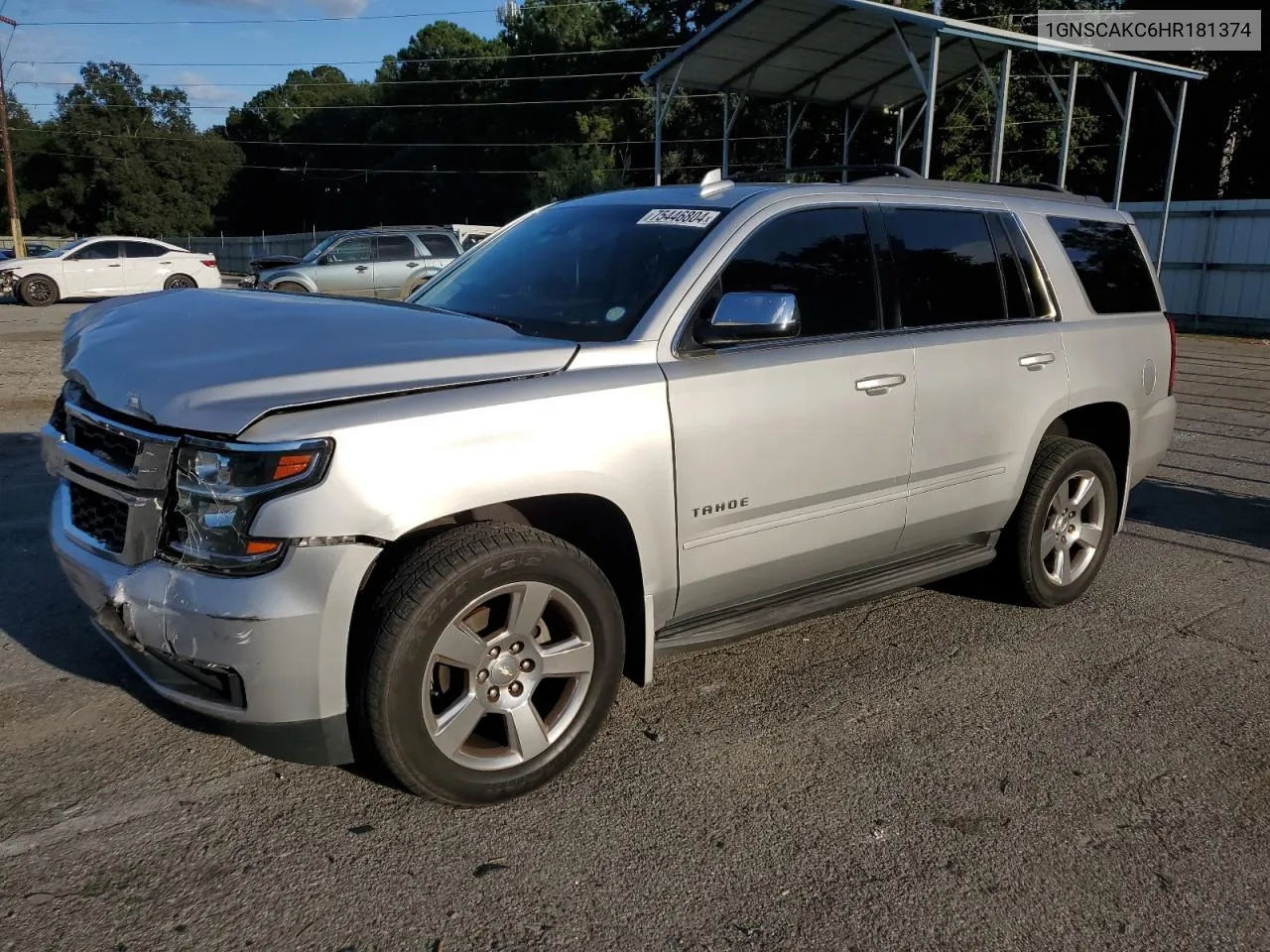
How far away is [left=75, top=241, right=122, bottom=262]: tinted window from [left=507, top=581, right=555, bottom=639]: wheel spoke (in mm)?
23795

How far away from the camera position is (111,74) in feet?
240

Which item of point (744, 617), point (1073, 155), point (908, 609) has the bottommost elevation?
point (908, 609)

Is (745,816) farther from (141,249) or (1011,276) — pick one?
(141,249)

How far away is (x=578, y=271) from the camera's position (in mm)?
3883

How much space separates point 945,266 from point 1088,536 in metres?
1.64

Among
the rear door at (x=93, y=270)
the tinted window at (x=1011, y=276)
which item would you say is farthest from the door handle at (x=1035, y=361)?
Answer: the rear door at (x=93, y=270)

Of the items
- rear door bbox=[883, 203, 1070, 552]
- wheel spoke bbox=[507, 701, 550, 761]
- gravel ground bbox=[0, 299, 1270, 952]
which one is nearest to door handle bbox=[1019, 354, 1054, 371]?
rear door bbox=[883, 203, 1070, 552]

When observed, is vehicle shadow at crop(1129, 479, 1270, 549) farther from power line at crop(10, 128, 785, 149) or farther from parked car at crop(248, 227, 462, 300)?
power line at crop(10, 128, 785, 149)

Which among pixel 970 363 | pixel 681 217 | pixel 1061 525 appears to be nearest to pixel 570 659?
pixel 681 217

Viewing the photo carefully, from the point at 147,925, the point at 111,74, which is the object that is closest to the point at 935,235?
the point at 147,925

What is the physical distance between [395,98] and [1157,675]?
7658 cm

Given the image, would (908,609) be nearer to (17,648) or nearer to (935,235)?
(935,235)

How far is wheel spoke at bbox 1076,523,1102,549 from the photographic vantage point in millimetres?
4902

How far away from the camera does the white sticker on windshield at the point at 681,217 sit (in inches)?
146
